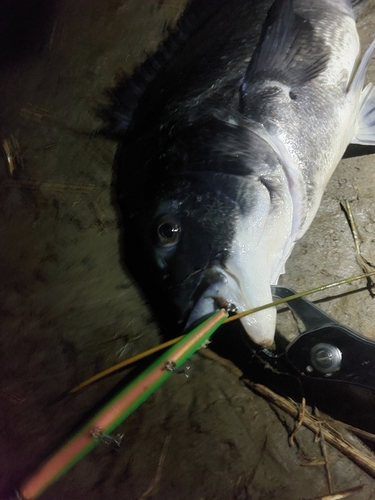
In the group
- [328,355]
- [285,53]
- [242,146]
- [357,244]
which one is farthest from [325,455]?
[285,53]

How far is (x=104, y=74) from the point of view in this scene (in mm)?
2709

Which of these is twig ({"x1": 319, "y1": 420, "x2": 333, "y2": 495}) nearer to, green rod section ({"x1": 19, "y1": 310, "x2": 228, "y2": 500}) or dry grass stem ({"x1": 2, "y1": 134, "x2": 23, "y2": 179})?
green rod section ({"x1": 19, "y1": 310, "x2": 228, "y2": 500})

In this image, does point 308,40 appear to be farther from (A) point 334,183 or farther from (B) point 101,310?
(B) point 101,310

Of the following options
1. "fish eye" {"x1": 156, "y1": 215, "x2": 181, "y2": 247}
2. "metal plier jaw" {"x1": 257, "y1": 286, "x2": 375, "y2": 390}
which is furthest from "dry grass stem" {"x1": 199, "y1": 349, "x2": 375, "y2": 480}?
"fish eye" {"x1": 156, "y1": 215, "x2": 181, "y2": 247}

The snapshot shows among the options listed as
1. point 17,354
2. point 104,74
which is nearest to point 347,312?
point 17,354

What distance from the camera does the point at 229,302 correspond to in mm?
1363

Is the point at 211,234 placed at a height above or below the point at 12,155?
below

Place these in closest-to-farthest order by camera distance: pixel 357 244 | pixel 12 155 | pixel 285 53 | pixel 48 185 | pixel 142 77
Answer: pixel 285 53 < pixel 357 244 < pixel 142 77 < pixel 48 185 < pixel 12 155

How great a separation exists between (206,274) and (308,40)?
1417 millimetres

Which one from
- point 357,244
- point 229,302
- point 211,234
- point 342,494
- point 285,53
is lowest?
point 342,494

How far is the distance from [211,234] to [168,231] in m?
0.20

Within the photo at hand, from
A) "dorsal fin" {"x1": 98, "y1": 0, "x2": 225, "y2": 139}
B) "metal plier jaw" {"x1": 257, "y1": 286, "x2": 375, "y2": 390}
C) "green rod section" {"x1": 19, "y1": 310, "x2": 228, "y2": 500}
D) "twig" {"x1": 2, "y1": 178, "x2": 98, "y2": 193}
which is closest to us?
"green rod section" {"x1": 19, "y1": 310, "x2": 228, "y2": 500}

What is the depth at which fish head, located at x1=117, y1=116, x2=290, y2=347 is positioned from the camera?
143 centimetres

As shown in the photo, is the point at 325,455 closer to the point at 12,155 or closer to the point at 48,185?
the point at 48,185
